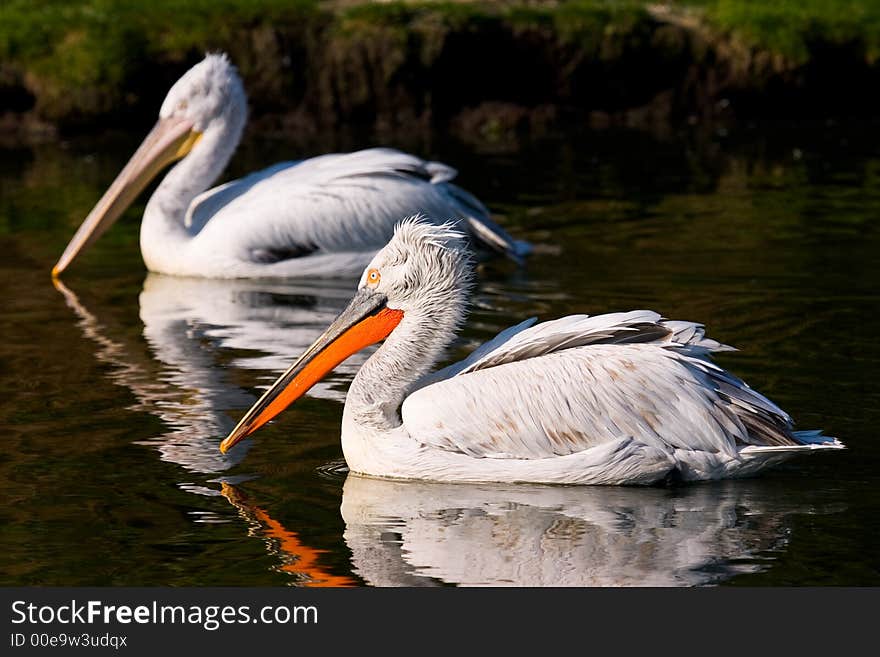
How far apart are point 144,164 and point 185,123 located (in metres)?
0.36

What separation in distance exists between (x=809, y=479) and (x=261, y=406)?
1.89 metres

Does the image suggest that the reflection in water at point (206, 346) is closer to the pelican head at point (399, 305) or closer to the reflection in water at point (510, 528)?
the reflection in water at point (510, 528)

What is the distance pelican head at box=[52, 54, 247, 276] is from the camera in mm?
9945

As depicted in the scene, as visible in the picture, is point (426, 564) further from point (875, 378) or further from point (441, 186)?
point (441, 186)

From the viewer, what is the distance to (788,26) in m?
16.2

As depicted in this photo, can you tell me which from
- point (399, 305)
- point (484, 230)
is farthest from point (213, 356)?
point (484, 230)

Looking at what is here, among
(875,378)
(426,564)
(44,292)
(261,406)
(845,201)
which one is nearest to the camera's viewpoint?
(426,564)

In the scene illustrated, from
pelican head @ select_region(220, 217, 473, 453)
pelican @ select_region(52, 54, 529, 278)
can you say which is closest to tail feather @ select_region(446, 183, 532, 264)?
pelican @ select_region(52, 54, 529, 278)

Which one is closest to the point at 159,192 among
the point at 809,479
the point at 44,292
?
the point at 44,292

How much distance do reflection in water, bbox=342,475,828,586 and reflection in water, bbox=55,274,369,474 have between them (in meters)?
0.88

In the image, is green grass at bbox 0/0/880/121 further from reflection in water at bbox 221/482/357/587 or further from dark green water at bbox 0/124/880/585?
reflection in water at bbox 221/482/357/587

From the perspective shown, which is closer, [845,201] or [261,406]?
[261,406]

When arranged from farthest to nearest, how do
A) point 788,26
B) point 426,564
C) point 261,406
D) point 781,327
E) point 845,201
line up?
point 788,26, point 845,201, point 781,327, point 261,406, point 426,564

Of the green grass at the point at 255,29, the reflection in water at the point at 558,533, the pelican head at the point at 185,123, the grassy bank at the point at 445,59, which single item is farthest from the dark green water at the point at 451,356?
the grassy bank at the point at 445,59
